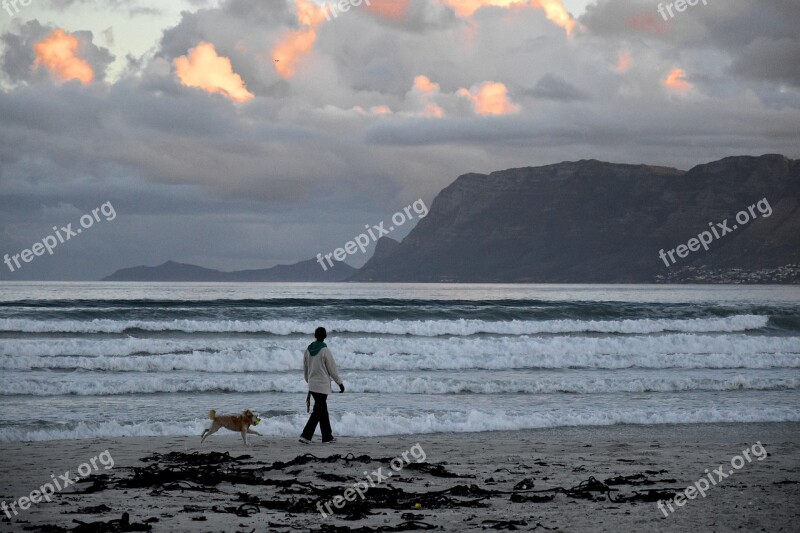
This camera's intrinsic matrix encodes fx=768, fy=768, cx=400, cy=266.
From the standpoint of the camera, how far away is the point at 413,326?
30109 mm

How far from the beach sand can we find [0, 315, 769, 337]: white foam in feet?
56.4

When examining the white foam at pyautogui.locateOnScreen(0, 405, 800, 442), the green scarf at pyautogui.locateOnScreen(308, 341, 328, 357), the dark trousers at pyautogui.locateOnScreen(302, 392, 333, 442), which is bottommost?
the white foam at pyautogui.locateOnScreen(0, 405, 800, 442)

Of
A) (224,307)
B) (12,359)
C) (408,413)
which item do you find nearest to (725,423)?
(408,413)

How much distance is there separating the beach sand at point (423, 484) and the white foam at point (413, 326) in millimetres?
17187

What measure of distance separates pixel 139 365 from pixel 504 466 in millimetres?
13700

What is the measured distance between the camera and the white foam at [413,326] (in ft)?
93.0

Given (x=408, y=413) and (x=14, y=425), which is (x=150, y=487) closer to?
(x=14, y=425)

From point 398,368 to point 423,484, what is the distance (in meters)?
12.7

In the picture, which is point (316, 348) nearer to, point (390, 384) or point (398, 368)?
point (390, 384)

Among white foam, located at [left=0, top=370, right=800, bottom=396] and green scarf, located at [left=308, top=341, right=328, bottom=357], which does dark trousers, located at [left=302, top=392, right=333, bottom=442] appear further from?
white foam, located at [left=0, top=370, right=800, bottom=396]

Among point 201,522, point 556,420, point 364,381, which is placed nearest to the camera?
point 201,522

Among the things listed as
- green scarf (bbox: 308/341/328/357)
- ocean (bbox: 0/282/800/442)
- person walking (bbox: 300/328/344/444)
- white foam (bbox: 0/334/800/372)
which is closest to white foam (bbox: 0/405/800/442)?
ocean (bbox: 0/282/800/442)

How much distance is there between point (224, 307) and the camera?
3441cm

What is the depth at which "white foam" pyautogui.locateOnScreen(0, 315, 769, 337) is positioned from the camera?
28.3m
